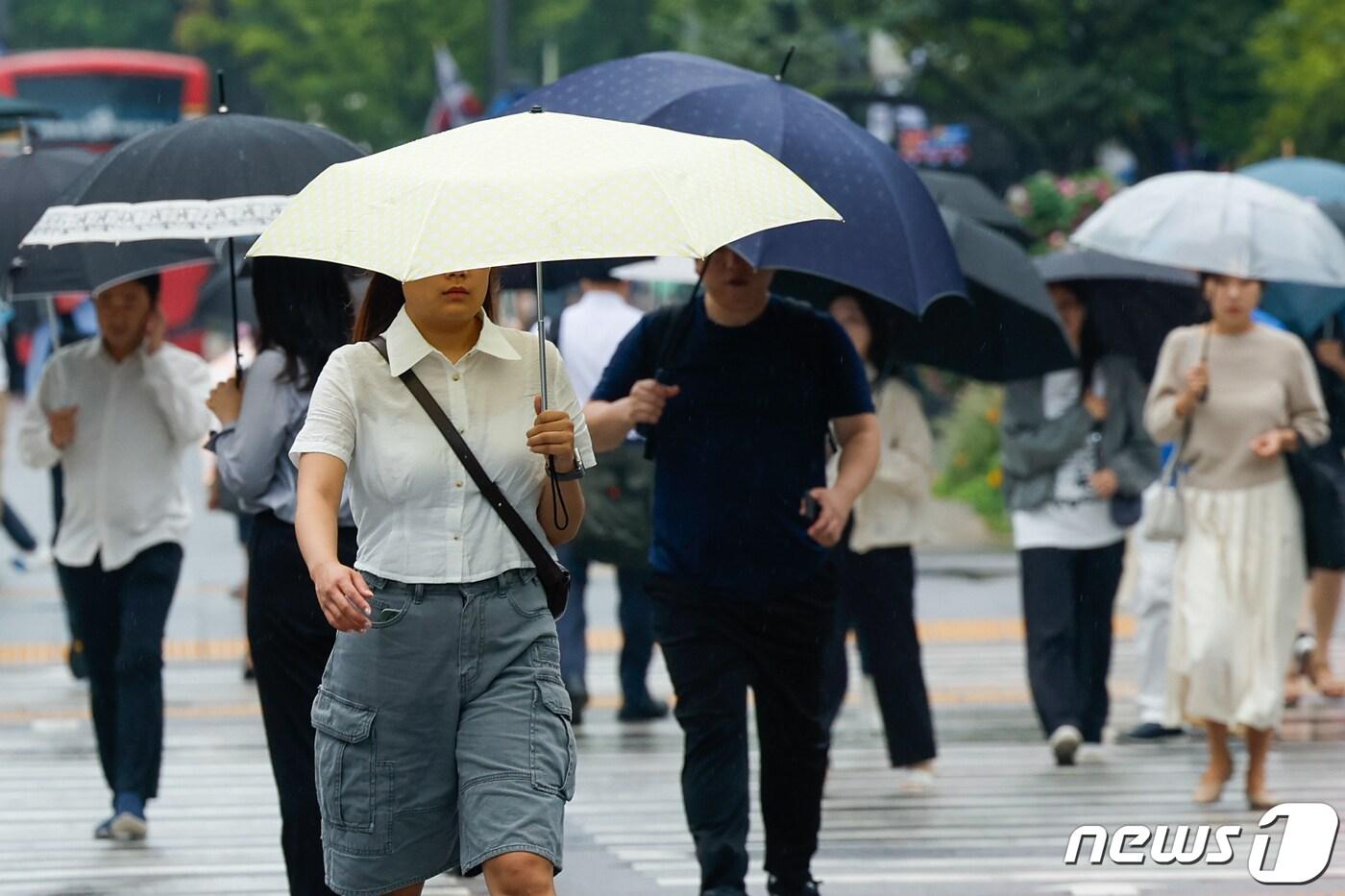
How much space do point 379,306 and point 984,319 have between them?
149 inches

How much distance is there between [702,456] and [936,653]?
21.9 ft

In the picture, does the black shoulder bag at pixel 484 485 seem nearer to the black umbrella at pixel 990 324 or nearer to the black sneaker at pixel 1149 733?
the black umbrella at pixel 990 324

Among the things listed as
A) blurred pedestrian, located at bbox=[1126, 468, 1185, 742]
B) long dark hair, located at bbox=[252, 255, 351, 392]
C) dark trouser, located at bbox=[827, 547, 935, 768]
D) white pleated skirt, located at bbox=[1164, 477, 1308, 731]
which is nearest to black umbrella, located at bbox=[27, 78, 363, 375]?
long dark hair, located at bbox=[252, 255, 351, 392]

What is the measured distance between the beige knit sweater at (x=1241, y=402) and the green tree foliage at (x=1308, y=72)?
17.5 m

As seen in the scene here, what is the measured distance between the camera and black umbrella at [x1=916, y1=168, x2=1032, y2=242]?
10367 millimetres

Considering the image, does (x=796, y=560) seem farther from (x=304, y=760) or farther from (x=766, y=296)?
(x=304, y=760)

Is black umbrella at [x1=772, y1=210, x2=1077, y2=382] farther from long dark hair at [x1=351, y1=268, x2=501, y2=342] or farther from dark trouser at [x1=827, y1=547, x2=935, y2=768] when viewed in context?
long dark hair at [x1=351, y1=268, x2=501, y2=342]

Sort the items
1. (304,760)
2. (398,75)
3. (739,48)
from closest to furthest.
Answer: (304,760)
(739,48)
(398,75)

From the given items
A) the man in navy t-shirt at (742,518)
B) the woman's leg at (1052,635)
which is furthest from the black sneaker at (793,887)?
the woman's leg at (1052,635)

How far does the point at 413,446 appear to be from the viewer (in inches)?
192

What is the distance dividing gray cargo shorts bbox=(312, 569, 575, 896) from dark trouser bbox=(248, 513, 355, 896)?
0.92 m

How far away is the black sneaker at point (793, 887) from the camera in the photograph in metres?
6.55

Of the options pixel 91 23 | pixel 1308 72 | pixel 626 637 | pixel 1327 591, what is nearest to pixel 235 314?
pixel 626 637

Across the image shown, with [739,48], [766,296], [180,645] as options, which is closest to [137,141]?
[766,296]
